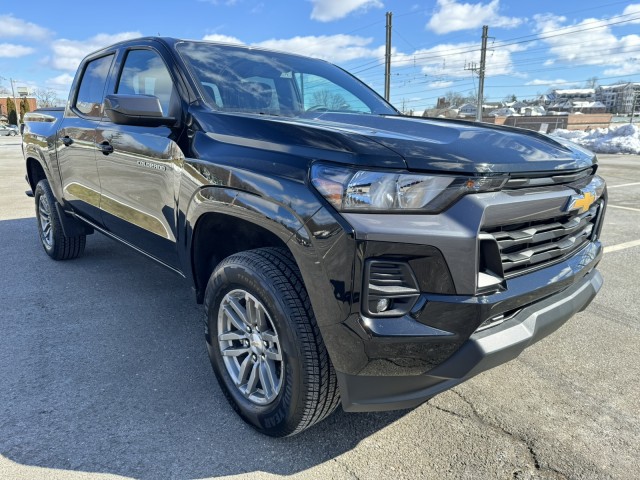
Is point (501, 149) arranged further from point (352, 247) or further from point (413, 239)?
point (352, 247)

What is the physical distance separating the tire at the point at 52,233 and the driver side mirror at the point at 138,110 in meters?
2.59

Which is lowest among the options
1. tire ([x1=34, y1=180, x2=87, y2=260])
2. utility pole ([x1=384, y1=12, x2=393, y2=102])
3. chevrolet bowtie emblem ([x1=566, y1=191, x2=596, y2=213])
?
tire ([x1=34, y1=180, x2=87, y2=260])

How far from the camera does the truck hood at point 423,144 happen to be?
5.93 ft

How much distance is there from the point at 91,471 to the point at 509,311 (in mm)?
1847

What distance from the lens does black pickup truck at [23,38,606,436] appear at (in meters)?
1.74

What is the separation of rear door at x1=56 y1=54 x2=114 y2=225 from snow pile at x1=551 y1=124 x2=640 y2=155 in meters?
20.5

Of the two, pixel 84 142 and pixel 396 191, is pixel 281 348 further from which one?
pixel 84 142

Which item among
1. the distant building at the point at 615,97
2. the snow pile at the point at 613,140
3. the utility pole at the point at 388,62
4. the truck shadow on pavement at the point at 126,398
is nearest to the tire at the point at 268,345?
the truck shadow on pavement at the point at 126,398

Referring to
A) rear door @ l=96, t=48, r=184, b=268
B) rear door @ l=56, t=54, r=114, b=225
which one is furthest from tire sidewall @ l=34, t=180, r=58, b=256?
A: rear door @ l=96, t=48, r=184, b=268

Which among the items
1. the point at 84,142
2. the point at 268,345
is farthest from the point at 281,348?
the point at 84,142

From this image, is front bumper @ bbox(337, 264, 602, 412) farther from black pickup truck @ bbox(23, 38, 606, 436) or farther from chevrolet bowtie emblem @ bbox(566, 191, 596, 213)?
chevrolet bowtie emblem @ bbox(566, 191, 596, 213)

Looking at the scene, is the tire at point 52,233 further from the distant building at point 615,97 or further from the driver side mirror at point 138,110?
the distant building at point 615,97

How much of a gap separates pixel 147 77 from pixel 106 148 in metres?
0.60

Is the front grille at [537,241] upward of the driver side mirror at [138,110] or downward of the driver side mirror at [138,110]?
downward
